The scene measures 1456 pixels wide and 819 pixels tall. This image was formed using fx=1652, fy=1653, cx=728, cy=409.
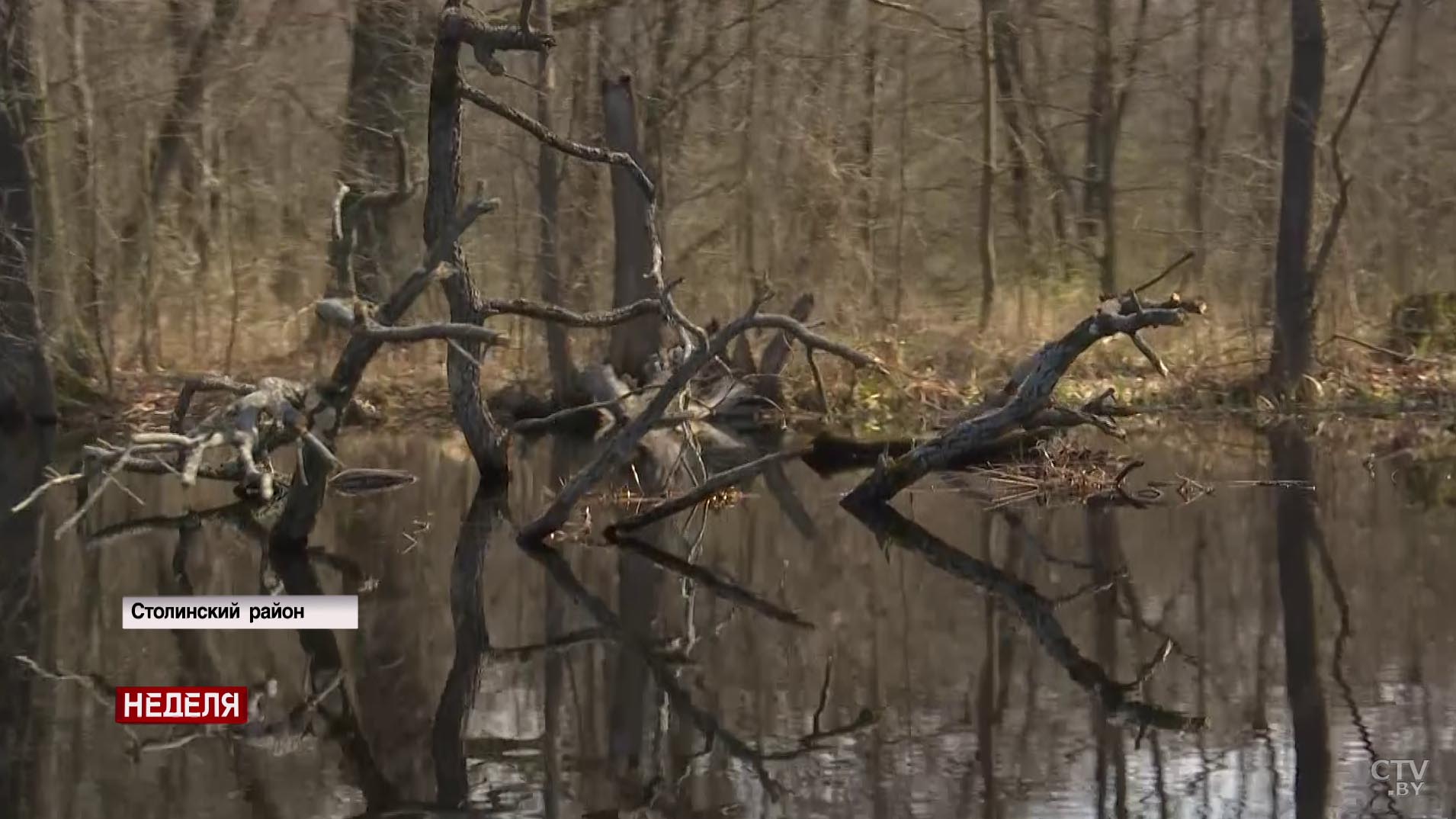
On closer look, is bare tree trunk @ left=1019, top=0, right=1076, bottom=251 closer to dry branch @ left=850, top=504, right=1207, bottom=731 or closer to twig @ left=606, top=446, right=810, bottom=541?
dry branch @ left=850, top=504, right=1207, bottom=731

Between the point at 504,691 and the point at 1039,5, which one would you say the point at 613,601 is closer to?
the point at 504,691

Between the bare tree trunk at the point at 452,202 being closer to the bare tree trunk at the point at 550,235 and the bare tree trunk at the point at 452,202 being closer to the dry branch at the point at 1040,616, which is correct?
the dry branch at the point at 1040,616

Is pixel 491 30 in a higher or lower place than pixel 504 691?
higher

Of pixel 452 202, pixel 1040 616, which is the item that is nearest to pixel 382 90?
pixel 452 202

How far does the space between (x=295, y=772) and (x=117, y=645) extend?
262cm

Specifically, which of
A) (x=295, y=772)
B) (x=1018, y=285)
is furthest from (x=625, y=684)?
(x=1018, y=285)

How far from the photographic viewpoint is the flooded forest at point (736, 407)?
21.6ft

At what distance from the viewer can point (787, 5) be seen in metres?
21.6

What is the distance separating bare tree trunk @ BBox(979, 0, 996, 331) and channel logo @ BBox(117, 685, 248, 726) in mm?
15625

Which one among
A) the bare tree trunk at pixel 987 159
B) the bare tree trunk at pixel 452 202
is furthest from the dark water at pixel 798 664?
the bare tree trunk at pixel 987 159

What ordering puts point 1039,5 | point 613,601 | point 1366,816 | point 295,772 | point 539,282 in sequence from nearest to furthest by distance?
point 1366,816 → point 295,772 → point 613,601 → point 539,282 → point 1039,5

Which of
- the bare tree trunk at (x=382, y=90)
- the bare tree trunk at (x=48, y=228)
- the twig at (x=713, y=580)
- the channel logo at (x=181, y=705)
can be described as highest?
the bare tree trunk at (x=382, y=90)

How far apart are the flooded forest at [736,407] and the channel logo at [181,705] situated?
111 mm

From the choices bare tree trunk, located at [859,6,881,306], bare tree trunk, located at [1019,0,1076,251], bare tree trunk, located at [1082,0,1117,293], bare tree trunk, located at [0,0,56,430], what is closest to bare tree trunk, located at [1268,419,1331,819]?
bare tree trunk, located at [1082,0,1117,293]
